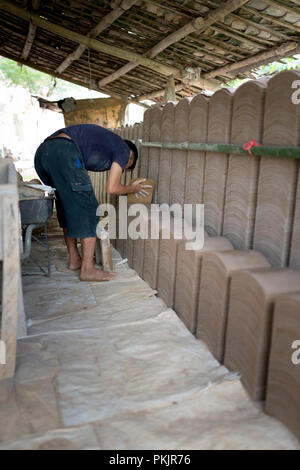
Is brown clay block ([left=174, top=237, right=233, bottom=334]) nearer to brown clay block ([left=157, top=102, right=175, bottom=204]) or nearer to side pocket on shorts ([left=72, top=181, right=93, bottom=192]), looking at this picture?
brown clay block ([left=157, top=102, right=175, bottom=204])

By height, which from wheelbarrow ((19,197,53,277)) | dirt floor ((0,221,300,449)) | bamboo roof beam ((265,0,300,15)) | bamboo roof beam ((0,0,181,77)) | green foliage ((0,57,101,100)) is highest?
green foliage ((0,57,101,100))

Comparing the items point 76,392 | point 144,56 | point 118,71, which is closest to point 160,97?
point 118,71

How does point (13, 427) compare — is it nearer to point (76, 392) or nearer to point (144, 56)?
point (76, 392)

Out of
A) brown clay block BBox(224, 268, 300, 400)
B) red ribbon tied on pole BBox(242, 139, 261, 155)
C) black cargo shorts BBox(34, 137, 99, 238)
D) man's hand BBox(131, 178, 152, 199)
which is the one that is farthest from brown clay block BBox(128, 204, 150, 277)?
brown clay block BBox(224, 268, 300, 400)

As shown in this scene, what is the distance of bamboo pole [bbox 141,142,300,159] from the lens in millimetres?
1820

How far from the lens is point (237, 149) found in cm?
225

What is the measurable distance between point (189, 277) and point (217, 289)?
0.39 meters

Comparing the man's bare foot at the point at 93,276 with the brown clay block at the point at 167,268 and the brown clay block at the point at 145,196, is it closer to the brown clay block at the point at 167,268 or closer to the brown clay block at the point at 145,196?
the brown clay block at the point at 167,268

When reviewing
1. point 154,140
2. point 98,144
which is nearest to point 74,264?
point 98,144

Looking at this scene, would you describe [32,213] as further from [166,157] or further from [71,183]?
[166,157]

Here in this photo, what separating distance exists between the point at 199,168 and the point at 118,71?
6.93 metres

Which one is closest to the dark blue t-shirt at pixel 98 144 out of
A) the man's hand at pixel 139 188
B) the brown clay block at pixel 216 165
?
the man's hand at pixel 139 188

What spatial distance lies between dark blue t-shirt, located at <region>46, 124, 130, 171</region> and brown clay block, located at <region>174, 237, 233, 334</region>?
3.99ft

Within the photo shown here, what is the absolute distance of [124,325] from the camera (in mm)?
2607
